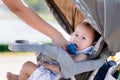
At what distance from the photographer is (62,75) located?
3641 millimetres

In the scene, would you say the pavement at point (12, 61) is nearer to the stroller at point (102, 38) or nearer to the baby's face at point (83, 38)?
the baby's face at point (83, 38)

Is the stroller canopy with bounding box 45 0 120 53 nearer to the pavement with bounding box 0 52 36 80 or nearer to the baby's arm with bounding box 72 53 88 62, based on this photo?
the baby's arm with bounding box 72 53 88 62

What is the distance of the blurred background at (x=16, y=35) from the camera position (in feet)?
29.8

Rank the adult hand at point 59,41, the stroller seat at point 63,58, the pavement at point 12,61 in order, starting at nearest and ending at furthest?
the stroller seat at point 63,58 < the adult hand at point 59,41 < the pavement at point 12,61

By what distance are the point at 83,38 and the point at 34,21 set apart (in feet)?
1.59

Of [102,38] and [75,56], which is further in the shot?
[75,56]

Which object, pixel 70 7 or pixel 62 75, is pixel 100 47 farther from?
pixel 70 7

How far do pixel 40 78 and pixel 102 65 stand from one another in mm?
497

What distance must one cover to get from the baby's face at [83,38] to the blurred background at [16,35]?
3198 mm

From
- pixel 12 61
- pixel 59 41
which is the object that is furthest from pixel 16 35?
pixel 59 41

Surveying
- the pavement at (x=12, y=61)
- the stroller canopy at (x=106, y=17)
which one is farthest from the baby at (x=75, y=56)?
the pavement at (x=12, y=61)

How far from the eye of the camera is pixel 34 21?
148 inches

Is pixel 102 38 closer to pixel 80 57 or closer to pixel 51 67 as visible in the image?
pixel 80 57

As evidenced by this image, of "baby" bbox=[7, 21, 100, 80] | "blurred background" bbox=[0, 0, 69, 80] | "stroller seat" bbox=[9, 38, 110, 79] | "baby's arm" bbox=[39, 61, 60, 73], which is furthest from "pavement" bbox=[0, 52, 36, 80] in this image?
"stroller seat" bbox=[9, 38, 110, 79]
